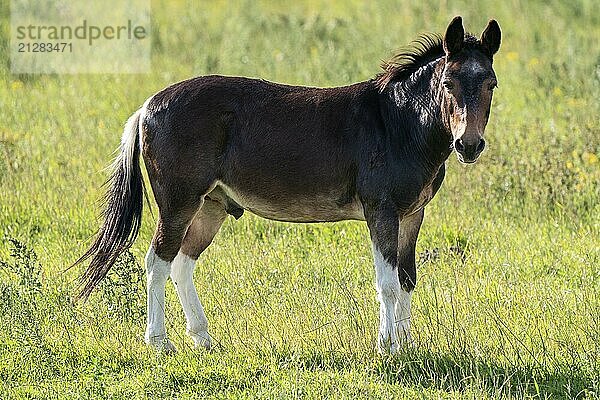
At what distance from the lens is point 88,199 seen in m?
9.99

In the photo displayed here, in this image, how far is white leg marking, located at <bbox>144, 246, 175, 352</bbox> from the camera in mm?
6973

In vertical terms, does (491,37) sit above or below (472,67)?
above

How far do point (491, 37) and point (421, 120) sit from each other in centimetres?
67

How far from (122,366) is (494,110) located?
6.72m

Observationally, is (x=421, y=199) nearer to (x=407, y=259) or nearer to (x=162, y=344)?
(x=407, y=259)

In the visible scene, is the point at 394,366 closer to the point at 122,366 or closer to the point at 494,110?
the point at 122,366

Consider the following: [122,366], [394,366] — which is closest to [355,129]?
[394,366]

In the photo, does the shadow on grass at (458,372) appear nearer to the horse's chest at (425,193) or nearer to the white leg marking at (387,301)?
the white leg marking at (387,301)

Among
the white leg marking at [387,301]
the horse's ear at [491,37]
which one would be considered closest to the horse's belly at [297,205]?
the white leg marking at [387,301]

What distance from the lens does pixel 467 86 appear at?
20.4ft

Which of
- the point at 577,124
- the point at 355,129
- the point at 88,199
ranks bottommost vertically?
the point at 88,199

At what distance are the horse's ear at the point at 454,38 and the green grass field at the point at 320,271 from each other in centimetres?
171

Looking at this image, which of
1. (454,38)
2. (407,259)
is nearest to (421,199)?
(407,259)

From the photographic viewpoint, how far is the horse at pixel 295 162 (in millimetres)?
6711
